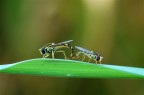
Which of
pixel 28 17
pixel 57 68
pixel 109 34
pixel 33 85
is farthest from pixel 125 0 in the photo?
pixel 57 68

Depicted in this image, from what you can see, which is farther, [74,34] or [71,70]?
[74,34]

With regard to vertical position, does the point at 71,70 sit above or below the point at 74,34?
below

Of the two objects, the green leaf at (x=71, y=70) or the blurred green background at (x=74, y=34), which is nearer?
the green leaf at (x=71, y=70)

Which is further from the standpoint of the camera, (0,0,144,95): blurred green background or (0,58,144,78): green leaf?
(0,0,144,95): blurred green background

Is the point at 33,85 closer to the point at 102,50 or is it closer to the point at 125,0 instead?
the point at 102,50
